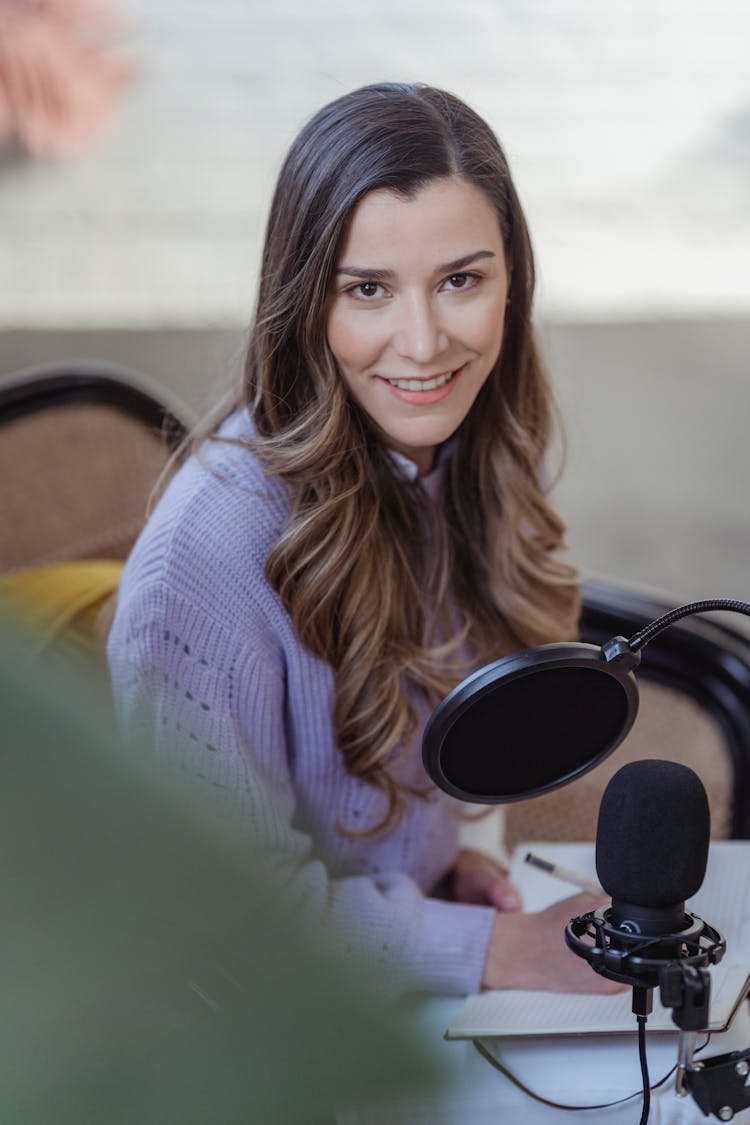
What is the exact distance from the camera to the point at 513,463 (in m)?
1.27

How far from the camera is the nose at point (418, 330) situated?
1.04m

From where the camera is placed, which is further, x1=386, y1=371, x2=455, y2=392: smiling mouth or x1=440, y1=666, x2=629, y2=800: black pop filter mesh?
x1=386, y1=371, x2=455, y2=392: smiling mouth

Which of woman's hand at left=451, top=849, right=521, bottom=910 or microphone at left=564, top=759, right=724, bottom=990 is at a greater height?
microphone at left=564, top=759, right=724, bottom=990

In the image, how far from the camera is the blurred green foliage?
0.31 m

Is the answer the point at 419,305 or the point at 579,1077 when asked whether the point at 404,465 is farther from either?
the point at 579,1077

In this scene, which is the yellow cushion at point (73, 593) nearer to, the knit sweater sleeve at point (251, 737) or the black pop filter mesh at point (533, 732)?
the knit sweater sleeve at point (251, 737)

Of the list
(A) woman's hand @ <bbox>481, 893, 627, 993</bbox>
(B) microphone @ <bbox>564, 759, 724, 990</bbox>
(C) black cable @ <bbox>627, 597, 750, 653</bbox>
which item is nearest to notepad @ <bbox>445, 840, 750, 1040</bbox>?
(A) woman's hand @ <bbox>481, 893, 627, 993</bbox>

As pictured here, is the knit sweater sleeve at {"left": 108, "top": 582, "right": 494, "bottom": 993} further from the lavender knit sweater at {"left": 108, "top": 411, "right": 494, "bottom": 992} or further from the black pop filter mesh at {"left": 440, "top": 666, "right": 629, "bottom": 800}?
the black pop filter mesh at {"left": 440, "top": 666, "right": 629, "bottom": 800}

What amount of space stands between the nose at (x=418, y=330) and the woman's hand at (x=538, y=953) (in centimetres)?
43

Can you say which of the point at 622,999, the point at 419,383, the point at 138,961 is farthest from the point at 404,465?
the point at 138,961

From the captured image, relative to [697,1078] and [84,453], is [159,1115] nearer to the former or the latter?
[697,1078]

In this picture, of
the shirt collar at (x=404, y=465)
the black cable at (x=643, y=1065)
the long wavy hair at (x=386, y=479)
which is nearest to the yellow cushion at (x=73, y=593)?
the long wavy hair at (x=386, y=479)

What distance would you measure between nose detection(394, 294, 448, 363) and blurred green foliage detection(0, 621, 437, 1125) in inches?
27.9

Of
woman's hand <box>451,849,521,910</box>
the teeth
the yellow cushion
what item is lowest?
woman's hand <box>451,849,521,910</box>
